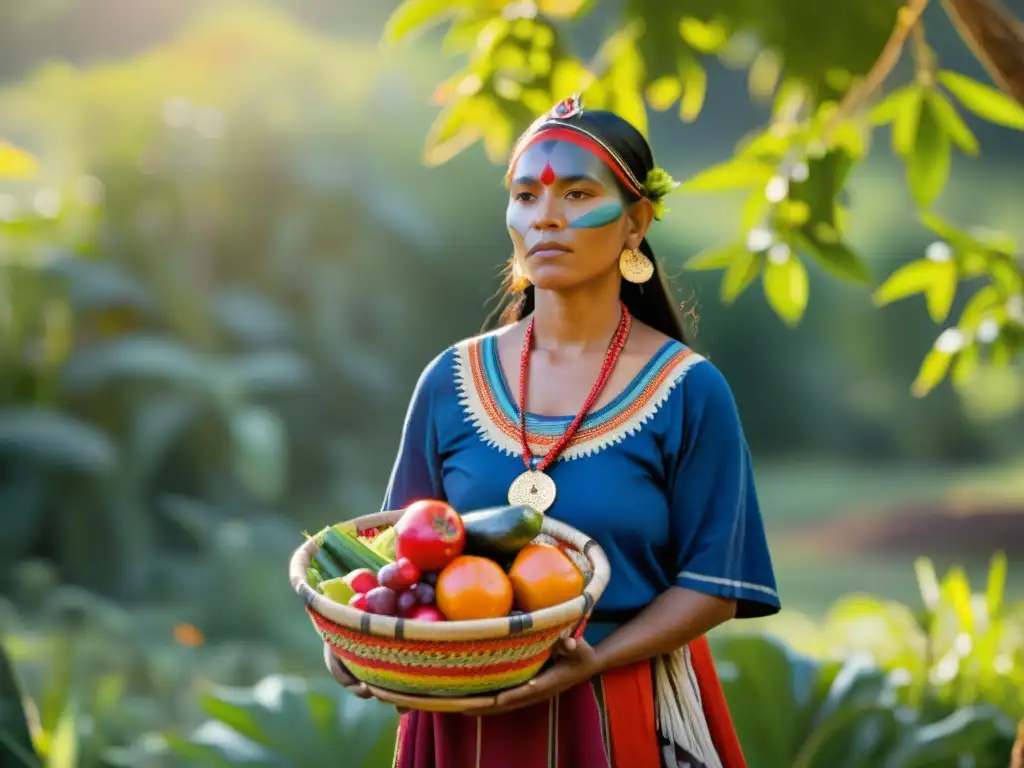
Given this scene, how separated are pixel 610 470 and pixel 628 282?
14.2 inches

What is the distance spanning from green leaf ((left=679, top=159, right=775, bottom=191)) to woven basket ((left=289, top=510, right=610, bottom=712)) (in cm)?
99

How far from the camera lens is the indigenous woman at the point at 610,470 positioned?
73.4 inches

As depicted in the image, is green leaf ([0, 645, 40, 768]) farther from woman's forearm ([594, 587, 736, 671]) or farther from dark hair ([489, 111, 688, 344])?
woman's forearm ([594, 587, 736, 671])

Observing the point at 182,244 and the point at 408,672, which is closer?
the point at 408,672

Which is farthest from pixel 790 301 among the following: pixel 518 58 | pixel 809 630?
pixel 809 630

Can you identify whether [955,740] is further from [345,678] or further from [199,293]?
[199,293]

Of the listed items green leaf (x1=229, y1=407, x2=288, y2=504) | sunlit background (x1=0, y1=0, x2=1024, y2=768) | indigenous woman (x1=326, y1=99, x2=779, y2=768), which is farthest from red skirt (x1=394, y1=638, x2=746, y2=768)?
green leaf (x1=229, y1=407, x2=288, y2=504)

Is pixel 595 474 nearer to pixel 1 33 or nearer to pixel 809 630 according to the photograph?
pixel 809 630

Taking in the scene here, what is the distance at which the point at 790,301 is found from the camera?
253cm

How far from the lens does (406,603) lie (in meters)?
1.64

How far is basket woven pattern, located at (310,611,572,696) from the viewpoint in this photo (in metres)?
1.58

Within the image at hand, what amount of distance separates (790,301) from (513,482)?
867 mm

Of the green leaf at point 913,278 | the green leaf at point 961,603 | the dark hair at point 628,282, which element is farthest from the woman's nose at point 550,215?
the green leaf at point 961,603

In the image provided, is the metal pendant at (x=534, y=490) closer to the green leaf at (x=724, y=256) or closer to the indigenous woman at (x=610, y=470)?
the indigenous woman at (x=610, y=470)
